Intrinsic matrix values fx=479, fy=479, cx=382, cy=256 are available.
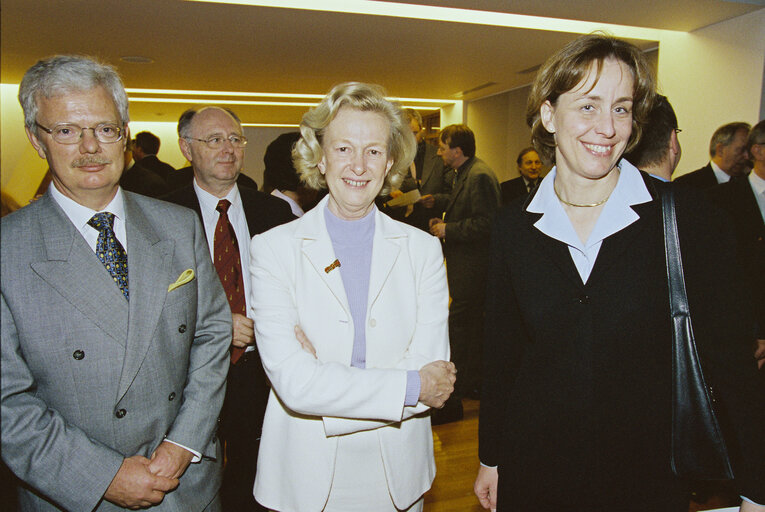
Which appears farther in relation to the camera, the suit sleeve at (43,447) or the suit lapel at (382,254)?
the suit lapel at (382,254)

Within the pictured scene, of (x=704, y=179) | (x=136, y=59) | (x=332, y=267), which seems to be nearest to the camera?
(x=332, y=267)

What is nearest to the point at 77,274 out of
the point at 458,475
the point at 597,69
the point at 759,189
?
the point at 597,69

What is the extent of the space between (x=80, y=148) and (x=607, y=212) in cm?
147

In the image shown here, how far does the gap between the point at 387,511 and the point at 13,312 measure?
3.90 feet

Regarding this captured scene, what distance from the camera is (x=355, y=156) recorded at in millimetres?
1598

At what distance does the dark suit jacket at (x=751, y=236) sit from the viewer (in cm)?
284

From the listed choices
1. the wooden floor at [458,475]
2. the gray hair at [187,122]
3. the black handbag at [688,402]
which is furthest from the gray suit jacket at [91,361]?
the wooden floor at [458,475]

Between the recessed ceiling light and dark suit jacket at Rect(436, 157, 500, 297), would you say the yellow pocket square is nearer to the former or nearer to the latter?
dark suit jacket at Rect(436, 157, 500, 297)

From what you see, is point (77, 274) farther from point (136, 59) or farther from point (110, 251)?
point (136, 59)

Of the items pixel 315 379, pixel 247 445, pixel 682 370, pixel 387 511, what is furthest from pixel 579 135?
pixel 247 445

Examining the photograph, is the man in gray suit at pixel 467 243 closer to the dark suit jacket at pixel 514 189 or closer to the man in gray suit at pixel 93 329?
the dark suit jacket at pixel 514 189

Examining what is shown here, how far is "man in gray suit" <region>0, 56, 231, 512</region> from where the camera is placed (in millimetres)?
1200

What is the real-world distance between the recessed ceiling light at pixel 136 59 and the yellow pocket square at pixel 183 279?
6.28m

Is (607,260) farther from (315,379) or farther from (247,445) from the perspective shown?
(247,445)
